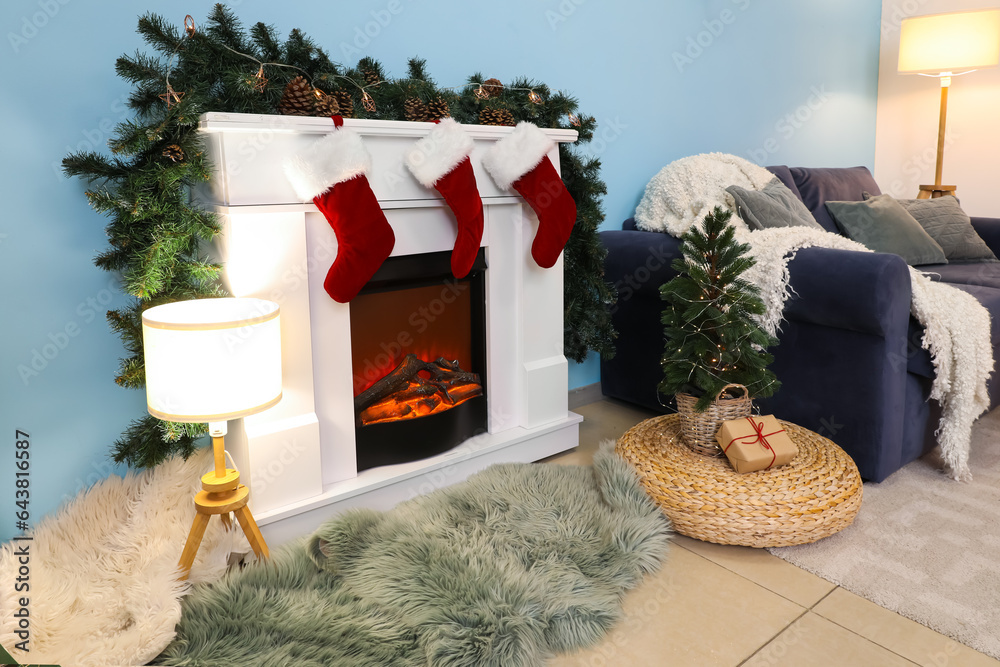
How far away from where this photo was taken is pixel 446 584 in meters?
1.40

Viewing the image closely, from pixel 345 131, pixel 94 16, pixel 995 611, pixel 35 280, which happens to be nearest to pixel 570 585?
pixel 995 611

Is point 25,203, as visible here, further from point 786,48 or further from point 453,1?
point 786,48

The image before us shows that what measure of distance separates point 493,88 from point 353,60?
42cm

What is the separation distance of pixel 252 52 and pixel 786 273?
1570 millimetres

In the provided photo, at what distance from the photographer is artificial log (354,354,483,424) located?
1.83m

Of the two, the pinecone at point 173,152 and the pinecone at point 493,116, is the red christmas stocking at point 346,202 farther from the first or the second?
the pinecone at point 493,116

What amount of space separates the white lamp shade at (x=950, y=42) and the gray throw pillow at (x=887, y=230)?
1.00 meters

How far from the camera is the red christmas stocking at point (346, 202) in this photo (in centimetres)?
150
